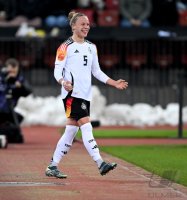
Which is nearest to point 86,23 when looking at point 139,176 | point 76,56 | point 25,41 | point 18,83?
point 76,56

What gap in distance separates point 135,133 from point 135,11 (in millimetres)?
6908

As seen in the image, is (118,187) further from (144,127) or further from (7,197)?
(144,127)

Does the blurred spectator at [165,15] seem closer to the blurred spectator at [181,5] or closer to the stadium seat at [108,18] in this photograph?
the blurred spectator at [181,5]

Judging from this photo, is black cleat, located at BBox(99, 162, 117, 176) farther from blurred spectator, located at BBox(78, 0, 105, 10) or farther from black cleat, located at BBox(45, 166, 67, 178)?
blurred spectator, located at BBox(78, 0, 105, 10)

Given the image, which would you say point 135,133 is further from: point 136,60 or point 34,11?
point 34,11

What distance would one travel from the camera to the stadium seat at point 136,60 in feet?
99.9

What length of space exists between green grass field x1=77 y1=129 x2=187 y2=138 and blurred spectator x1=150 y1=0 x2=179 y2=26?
584cm

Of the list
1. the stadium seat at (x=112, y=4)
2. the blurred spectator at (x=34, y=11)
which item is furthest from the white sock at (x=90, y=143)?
the stadium seat at (x=112, y=4)

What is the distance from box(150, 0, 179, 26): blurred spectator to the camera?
1211 inches

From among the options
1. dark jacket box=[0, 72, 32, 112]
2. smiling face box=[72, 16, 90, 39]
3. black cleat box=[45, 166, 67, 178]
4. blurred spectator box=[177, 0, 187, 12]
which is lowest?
black cleat box=[45, 166, 67, 178]

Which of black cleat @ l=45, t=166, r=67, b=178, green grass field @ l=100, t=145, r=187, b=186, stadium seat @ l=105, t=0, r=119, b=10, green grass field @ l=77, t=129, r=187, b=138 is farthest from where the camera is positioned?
stadium seat @ l=105, t=0, r=119, b=10

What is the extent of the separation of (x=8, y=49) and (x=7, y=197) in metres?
19.7

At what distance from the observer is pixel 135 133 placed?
79.8 feet

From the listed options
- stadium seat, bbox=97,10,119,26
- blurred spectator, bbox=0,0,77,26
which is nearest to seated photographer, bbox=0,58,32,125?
blurred spectator, bbox=0,0,77,26
